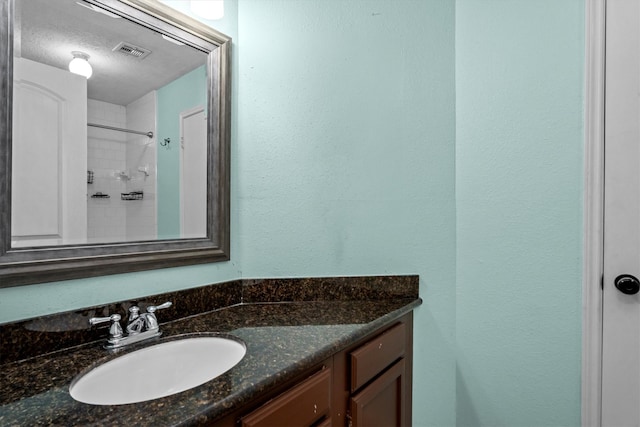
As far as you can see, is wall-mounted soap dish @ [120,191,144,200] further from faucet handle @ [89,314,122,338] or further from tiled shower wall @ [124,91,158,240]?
faucet handle @ [89,314,122,338]

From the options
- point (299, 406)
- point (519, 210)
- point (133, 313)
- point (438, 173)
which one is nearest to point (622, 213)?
point (519, 210)

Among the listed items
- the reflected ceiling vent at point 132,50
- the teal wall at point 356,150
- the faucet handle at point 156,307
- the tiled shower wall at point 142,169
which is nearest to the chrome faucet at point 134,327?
the faucet handle at point 156,307

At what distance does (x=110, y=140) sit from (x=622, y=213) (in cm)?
172

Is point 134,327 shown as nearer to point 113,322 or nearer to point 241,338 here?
point 113,322

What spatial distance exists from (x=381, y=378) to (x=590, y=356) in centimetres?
77

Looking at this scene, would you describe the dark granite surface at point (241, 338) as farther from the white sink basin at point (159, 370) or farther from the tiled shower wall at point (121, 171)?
the tiled shower wall at point (121, 171)

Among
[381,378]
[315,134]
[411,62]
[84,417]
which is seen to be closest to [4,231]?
[84,417]

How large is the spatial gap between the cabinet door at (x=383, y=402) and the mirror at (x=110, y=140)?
2.32ft

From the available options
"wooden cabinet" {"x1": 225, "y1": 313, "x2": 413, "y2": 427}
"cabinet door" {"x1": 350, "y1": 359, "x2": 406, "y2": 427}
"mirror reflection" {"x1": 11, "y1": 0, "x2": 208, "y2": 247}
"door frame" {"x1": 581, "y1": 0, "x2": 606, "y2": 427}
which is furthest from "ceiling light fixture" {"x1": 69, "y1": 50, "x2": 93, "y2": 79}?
"door frame" {"x1": 581, "y1": 0, "x2": 606, "y2": 427}

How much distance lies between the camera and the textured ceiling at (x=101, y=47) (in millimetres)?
892

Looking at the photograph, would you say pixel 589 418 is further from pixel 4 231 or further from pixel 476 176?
pixel 4 231

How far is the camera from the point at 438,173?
148cm

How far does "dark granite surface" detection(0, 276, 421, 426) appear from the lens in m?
0.64

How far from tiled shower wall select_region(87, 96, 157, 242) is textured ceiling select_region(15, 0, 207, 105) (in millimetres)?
46
